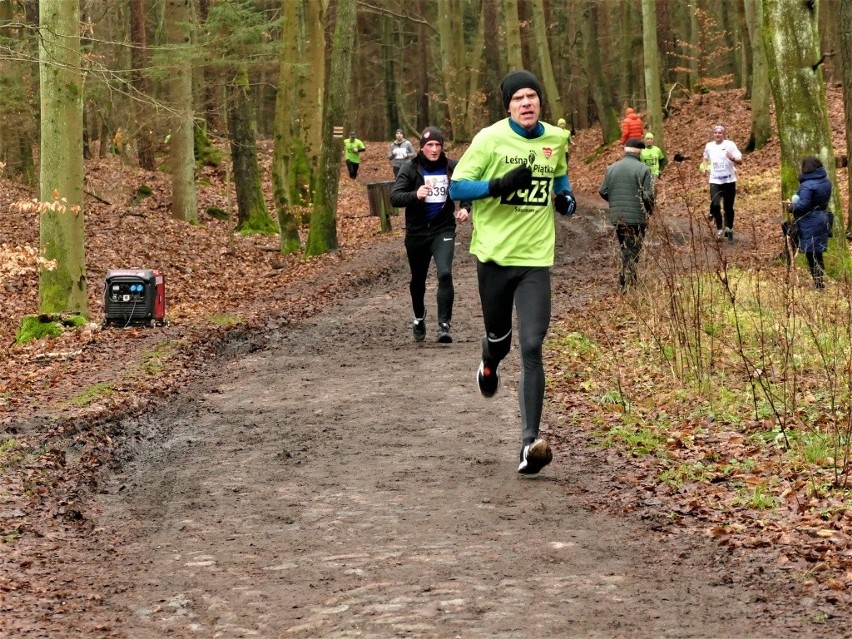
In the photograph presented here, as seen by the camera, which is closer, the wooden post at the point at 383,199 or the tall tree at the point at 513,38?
the wooden post at the point at 383,199

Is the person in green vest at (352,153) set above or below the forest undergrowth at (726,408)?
above

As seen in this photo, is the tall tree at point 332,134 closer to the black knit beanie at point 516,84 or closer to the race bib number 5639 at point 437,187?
the race bib number 5639 at point 437,187

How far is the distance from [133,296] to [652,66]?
20867 millimetres

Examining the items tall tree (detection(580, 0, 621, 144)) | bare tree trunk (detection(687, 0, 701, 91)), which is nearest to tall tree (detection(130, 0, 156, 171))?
tall tree (detection(580, 0, 621, 144))

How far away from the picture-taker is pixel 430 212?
11867 millimetres

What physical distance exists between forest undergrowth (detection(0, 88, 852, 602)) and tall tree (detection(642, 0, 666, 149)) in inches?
485

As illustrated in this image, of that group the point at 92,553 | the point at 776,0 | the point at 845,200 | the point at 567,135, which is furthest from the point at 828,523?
the point at 845,200

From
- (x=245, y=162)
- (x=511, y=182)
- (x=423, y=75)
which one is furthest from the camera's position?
(x=423, y=75)

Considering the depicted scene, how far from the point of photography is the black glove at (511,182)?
678 cm

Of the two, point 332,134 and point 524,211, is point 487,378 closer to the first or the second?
point 524,211

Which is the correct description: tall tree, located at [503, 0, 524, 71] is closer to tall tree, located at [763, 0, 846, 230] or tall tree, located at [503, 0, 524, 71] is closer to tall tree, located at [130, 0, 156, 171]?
tall tree, located at [130, 0, 156, 171]

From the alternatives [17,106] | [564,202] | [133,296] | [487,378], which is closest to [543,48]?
[17,106]

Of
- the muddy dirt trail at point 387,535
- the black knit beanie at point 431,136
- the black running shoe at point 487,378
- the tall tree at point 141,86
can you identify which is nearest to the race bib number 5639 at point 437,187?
the black knit beanie at point 431,136

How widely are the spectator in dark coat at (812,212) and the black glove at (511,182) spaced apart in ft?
27.5
